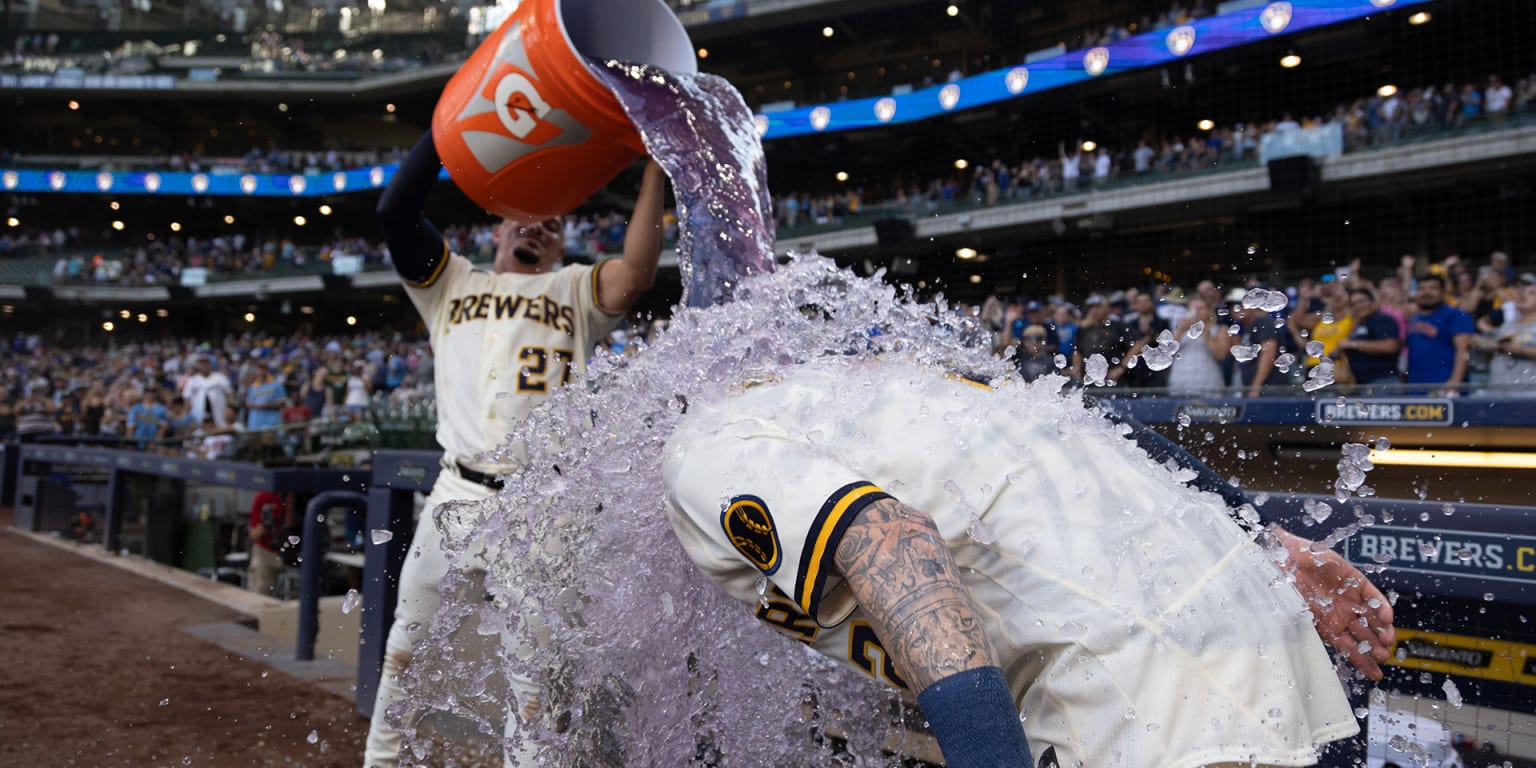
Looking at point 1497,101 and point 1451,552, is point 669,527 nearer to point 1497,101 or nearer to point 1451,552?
point 1451,552

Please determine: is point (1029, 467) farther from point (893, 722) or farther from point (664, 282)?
point (664, 282)

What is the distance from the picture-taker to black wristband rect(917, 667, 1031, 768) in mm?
950

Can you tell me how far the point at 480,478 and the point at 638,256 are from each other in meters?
0.80

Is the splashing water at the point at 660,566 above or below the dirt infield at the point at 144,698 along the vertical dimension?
above

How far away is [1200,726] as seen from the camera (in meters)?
1.08

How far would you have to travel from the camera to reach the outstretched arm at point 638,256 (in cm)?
300

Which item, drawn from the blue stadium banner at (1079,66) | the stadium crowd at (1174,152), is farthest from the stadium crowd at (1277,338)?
the blue stadium banner at (1079,66)

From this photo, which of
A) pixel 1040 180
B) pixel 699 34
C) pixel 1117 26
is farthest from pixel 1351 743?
pixel 699 34

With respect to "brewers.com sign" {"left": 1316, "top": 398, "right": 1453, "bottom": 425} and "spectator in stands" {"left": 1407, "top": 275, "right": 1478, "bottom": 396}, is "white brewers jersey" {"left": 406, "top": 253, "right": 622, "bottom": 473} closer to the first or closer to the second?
"brewers.com sign" {"left": 1316, "top": 398, "right": 1453, "bottom": 425}

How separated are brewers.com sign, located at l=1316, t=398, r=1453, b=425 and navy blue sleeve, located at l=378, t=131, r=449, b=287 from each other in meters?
3.35

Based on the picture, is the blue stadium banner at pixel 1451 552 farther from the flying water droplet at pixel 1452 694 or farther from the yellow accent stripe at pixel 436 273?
the yellow accent stripe at pixel 436 273

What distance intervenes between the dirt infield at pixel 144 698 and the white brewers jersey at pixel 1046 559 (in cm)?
262

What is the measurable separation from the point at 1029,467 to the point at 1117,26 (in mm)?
20688

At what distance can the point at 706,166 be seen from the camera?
254 centimetres
